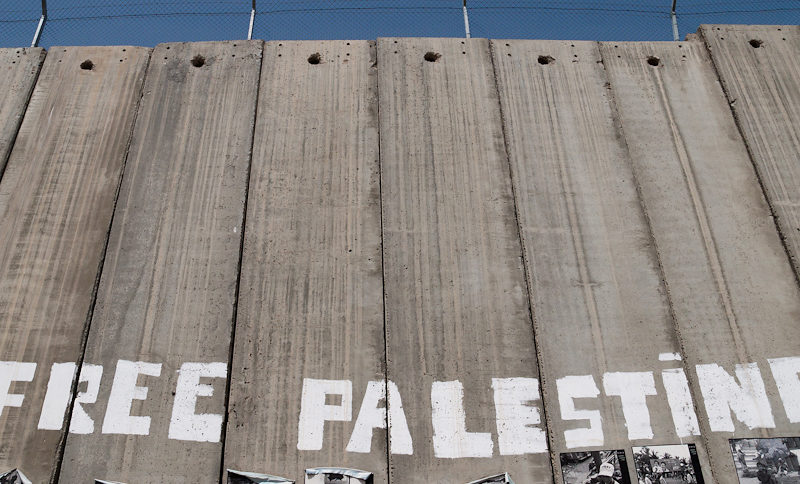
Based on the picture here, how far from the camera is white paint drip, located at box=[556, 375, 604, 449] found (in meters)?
6.87

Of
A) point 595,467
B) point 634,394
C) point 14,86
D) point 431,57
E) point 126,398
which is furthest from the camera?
point 431,57

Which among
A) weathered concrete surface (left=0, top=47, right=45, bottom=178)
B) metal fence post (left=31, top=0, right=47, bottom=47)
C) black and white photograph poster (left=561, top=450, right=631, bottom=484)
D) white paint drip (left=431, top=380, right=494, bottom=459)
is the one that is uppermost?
metal fence post (left=31, top=0, right=47, bottom=47)

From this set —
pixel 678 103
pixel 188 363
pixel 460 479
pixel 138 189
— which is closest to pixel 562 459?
pixel 460 479

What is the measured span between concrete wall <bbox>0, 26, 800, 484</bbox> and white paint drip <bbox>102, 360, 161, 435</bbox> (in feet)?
0.09

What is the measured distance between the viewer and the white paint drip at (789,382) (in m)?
7.06

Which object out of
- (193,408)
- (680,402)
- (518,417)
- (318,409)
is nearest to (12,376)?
(193,408)

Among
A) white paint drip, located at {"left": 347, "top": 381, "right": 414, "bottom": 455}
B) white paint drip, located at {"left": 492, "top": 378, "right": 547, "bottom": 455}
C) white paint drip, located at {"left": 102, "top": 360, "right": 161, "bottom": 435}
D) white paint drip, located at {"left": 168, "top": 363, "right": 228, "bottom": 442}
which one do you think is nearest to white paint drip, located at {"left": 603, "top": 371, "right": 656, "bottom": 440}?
white paint drip, located at {"left": 492, "top": 378, "right": 547, "bottom": 455}

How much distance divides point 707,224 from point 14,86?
9.59 metres

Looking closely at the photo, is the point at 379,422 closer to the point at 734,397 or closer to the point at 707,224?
the point at 734,397

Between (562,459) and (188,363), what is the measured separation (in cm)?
418

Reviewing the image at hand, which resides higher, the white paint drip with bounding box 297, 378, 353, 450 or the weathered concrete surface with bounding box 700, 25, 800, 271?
the weathered concrete surface with bounding box 700, 25, 800, 271

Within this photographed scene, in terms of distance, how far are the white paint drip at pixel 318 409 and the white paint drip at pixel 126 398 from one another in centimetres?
163

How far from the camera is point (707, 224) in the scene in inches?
322

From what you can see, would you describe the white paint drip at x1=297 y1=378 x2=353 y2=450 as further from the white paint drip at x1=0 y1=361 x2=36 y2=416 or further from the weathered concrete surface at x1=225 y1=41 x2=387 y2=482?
the white paint drip at x1=0 y1=361 x2=36 y2=416
